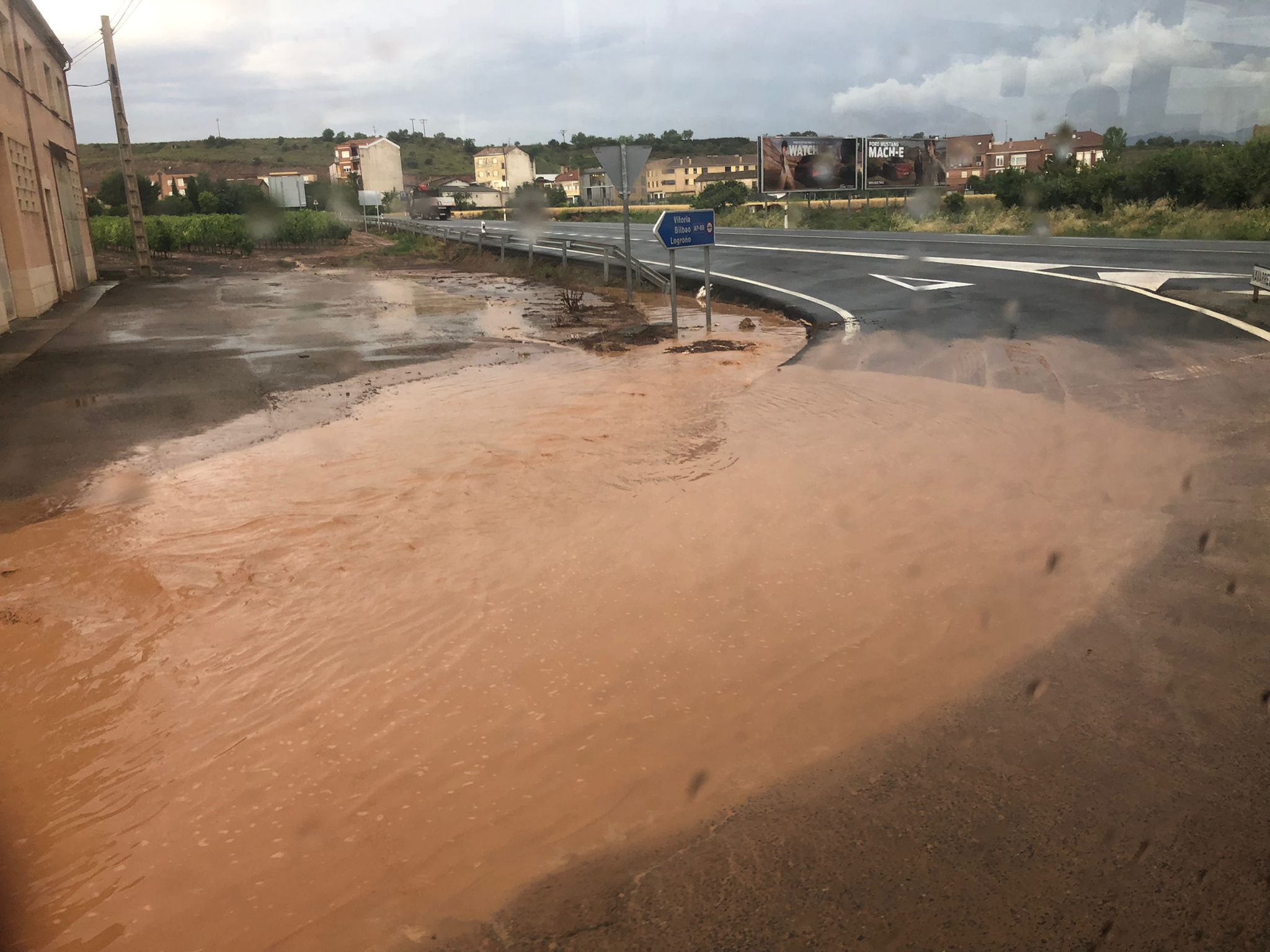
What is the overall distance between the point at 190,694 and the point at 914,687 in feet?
10.4

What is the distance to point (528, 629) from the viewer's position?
4.57 meters

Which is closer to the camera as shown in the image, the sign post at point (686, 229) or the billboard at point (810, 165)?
the sign post at point (686, 229)

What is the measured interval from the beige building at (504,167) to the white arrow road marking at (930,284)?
10025cm

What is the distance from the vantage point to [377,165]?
93438 mm

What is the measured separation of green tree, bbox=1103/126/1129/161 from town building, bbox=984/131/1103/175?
39 centimetres

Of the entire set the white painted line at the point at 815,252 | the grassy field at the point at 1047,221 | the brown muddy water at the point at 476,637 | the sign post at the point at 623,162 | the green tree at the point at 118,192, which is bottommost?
the brown muddy water at the point at 476,637

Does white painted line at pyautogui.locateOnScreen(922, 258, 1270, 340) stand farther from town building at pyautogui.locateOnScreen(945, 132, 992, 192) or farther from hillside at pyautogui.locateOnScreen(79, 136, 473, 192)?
hillside at pyautogui.locateOnScreen(79, 136, 473, 192)

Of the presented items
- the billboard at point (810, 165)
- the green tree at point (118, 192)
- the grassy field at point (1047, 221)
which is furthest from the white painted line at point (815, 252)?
the green tree at point (118, 192)

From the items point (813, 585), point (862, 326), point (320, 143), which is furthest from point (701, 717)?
Answer: point (320, 143)

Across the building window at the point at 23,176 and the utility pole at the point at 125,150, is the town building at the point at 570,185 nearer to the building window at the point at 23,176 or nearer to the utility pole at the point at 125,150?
the utility pole at the point at 125,150

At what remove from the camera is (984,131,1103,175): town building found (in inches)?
1380

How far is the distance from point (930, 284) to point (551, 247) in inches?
637

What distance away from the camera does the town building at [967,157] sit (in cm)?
4841

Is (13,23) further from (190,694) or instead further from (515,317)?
(190,694)
